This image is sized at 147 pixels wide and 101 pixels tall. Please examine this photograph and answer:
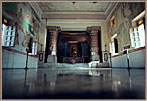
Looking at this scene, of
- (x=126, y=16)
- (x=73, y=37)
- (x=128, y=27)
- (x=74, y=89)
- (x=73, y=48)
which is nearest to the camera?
(x=74, y=89)

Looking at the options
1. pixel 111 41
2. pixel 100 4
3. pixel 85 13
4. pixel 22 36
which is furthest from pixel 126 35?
pixel 22 36

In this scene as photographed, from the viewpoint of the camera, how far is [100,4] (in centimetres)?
1091

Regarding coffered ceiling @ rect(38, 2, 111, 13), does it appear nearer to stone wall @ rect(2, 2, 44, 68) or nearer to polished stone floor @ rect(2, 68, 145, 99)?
stone wall @ rect(2, 2, 44, 68)

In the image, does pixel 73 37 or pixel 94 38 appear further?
pixel 73 37

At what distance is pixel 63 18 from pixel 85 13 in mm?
2949

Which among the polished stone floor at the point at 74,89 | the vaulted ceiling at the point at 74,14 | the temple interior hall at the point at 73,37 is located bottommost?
the polished stone floor at the point at 74,89

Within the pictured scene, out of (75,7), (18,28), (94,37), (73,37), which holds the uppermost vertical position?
(75,7)

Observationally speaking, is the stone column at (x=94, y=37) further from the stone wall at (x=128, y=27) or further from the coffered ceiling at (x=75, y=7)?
the stone wall at (x=128, y=27)

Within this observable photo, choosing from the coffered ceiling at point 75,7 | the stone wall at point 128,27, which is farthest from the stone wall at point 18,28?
the stone wall at point 128,27

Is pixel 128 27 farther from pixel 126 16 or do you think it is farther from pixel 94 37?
pixel 94 37

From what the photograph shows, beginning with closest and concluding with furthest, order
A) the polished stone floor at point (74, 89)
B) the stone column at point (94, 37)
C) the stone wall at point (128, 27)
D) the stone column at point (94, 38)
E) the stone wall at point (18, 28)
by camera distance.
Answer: the polished stone floor at point (74, 89)
the stone wall at point (18, 28)
the stone wall at point (128, 27)
the stone column at point (94, 38)
the stone column at point (94, 37)

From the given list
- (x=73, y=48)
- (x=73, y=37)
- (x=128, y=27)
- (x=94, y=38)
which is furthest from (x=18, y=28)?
(x=73, y=48)

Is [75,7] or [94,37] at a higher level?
[75,7]

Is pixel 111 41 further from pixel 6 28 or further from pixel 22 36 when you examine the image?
pixel 6 28
